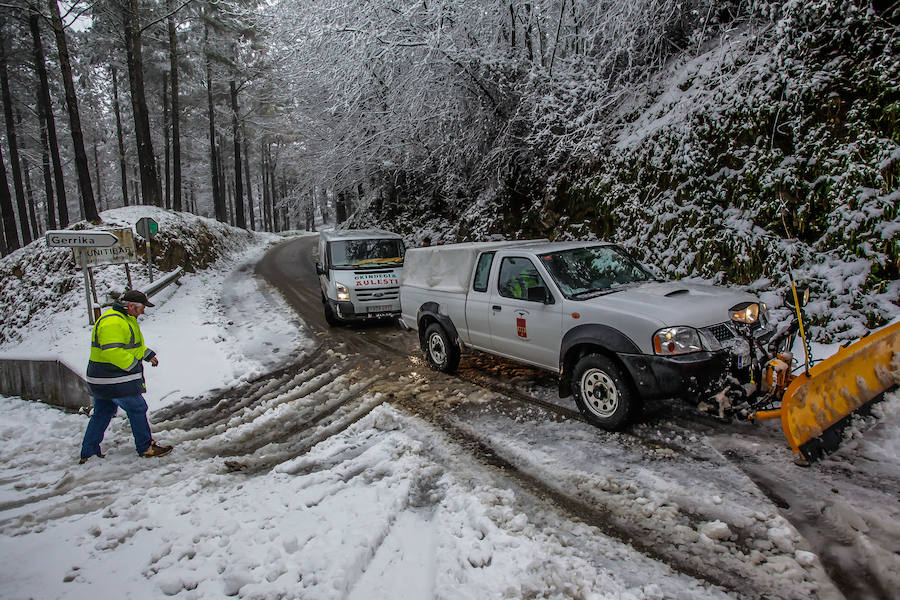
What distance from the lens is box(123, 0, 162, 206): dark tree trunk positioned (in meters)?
17.8

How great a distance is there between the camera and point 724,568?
110 inches

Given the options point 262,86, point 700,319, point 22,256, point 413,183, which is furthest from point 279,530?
point 262,86

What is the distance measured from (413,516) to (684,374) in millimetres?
2595

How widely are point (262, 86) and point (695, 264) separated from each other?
3048 centimetres

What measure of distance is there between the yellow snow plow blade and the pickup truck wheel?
1.25 meters

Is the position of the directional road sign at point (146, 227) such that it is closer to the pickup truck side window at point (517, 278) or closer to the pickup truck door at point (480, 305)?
the pickup truck door at point (480, 305)

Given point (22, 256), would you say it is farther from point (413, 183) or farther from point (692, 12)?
point (692, 12)

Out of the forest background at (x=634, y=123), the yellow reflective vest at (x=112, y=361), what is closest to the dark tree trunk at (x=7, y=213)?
the forest background at (x=634, y=123)

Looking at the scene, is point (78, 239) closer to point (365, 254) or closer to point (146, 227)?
point (146, 227)

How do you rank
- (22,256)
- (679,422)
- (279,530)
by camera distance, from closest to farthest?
(279,530)
(679,422)
(22,256)

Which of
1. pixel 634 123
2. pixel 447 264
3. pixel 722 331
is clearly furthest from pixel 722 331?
pixel 634 123

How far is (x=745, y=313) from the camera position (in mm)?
4605

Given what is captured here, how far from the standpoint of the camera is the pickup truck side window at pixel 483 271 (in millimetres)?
6223

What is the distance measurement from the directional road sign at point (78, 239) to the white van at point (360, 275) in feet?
14.5
